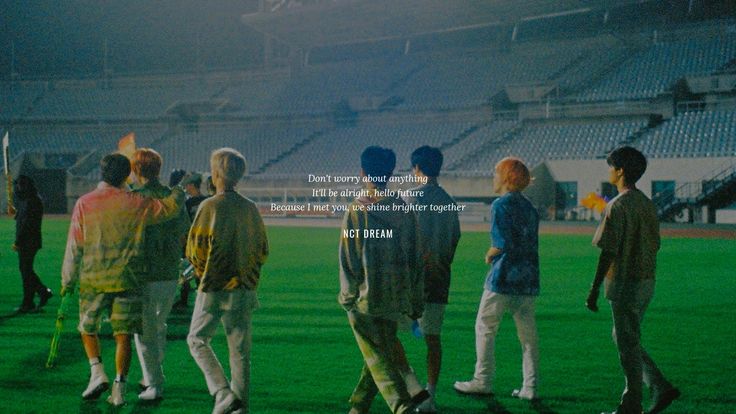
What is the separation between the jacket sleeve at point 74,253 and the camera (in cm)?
569

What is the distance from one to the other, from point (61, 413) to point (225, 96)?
156 feet

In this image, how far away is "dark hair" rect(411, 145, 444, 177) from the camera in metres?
5.91

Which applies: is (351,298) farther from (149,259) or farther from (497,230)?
(149,259)

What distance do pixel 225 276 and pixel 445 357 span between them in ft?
10.9

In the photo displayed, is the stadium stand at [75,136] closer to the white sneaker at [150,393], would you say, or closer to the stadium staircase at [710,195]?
the stadium staircase at [710,195]

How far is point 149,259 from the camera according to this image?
6027mm

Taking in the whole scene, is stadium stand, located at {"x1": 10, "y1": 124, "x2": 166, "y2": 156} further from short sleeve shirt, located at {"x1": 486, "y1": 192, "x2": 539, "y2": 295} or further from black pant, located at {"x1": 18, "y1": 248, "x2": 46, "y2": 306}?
short sleeve shirt, located at {"x1": 486, "y1": 192, "x2": 539, "y2": 295}

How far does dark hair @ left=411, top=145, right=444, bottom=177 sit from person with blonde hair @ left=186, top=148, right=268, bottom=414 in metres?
1.34

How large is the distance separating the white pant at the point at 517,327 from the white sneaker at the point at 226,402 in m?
1.88

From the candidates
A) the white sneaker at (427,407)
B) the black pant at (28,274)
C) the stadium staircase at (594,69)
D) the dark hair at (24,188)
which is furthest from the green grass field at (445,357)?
the stadium staircase at (594,69)

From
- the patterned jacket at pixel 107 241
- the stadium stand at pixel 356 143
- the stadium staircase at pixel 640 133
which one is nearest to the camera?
the patterned jacket at pixel 107 241

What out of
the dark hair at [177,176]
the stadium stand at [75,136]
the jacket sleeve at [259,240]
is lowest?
the jacket sleeve at [259,240]

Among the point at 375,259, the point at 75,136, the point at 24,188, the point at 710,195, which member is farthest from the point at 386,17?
the point at 375,259

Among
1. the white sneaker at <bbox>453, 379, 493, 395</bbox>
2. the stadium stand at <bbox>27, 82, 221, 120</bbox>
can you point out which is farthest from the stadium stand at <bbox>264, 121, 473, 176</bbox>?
the white sneaker at <bbox>453, 379, 493, 395</bbox>
